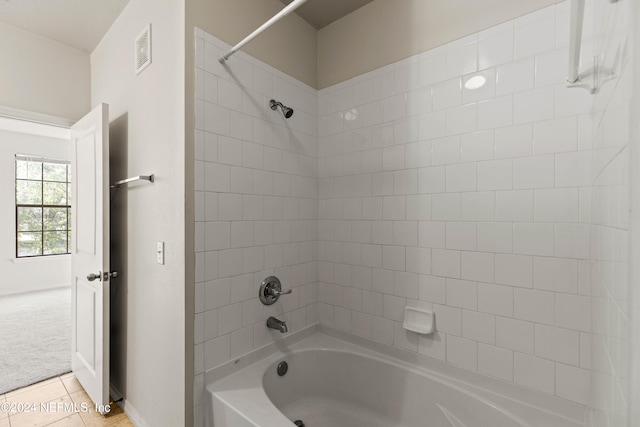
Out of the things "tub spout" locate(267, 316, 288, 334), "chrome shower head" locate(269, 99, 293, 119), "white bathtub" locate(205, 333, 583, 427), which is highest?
"chrome shower head" locate(269, 99, 293, 119)

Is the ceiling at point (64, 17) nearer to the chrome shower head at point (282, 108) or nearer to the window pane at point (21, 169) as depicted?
the chrome shower head at point (282, 108)

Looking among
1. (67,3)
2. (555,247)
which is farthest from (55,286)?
(555,247)

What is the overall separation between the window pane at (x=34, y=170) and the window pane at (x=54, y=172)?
0.05m

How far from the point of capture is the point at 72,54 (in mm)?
2236

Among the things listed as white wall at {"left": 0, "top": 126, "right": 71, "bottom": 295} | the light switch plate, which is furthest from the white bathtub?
white wall at {"left": 0, "top": 126, "right": 71, "bottom": 295}

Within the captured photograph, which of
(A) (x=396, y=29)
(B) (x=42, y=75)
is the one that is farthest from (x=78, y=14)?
(A) (x=396, y=29)

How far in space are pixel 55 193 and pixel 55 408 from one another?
443 cm

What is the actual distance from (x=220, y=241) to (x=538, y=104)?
1.56 metres

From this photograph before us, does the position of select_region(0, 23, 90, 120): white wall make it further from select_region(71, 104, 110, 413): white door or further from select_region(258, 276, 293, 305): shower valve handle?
select_region(258, 276, 293, 305): shower valve handle

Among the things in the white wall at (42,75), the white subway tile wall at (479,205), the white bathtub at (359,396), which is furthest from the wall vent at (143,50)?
the white bathtub at (359,396)

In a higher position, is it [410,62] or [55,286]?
[410,62]

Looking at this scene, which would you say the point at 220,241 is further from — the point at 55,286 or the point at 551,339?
the point at 55,286

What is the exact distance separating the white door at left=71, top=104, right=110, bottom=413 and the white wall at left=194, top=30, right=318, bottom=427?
88 cm

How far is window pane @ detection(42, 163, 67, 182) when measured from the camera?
4859mm
